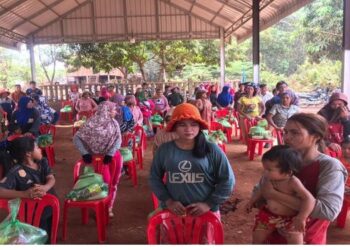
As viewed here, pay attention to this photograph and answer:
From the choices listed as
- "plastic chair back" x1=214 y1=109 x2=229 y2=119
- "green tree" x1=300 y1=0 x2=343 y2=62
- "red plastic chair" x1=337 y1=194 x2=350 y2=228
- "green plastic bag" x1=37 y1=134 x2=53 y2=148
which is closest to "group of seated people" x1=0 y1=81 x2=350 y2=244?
"red plastic chair" x1=337 y1=194 x2=350 y2=228

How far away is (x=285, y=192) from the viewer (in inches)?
79.7

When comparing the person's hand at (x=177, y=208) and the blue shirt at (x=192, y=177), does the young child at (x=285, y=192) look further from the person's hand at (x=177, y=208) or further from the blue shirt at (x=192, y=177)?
the person's hand at (x=177, y=208)

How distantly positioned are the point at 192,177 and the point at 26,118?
13.8ft

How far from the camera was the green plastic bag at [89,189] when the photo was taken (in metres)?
3.62

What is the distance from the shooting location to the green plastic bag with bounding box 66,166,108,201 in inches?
143

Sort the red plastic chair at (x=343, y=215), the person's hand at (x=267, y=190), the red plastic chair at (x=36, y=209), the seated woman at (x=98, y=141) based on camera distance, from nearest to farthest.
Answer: the person's hand at (x=267, y=190)
the red plastic chair at (x=36, y=209)
the red plastic chair at (x=343, y=215)
the seated woman at (x=98, y=141)

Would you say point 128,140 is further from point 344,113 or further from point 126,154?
point 344,113

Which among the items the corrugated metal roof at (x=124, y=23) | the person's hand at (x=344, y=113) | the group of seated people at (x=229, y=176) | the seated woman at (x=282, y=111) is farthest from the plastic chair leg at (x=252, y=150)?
the corrugated metal roof at (x=124, y=23)

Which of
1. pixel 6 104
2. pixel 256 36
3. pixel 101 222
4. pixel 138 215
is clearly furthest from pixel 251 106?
pixel 6 104

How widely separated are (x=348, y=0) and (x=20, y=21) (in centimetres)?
1391

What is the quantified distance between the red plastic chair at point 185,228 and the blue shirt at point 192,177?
0.31 ft

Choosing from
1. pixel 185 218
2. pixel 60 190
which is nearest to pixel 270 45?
pixel 60 190

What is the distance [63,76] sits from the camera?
137 ft

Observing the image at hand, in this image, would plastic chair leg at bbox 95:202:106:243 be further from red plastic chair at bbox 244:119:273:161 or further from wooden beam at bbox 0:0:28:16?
wooden beam at bbox 0:0:28:16
